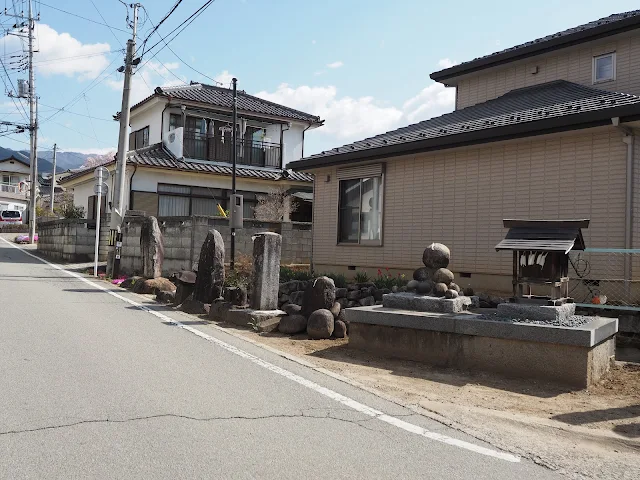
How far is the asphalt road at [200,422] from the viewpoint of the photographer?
12.1ft

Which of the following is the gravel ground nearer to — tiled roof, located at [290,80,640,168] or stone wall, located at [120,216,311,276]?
tiled roof, located at [290,80,640,168]

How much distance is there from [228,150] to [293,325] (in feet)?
62.5

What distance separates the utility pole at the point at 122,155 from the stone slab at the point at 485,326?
11931 mm

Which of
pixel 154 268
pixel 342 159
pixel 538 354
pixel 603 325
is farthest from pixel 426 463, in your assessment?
pixel 154 268

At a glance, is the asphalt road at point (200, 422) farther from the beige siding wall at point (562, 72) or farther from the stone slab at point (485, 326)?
the beige siding wall at point (562, 72)

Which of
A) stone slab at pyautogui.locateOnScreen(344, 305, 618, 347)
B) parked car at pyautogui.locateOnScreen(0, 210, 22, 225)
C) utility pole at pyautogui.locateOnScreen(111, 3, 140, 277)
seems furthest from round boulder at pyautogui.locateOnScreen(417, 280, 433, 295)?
parked car at pyautogui.locateOnScreen(0, 210, 22, 225)

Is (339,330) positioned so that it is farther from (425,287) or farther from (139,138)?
(139,138)

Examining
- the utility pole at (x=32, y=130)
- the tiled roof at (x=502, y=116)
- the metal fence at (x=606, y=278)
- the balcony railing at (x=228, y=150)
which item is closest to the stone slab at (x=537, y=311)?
the metal fence at (x=606, y=278)

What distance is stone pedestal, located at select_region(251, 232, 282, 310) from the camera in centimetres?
1011

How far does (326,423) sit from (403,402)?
110 cm

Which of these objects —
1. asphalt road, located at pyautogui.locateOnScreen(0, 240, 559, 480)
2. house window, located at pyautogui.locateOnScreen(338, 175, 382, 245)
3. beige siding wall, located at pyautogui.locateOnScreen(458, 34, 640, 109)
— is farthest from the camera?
house window, located at pyautogui.locateOnScreen(338, 175, 382, 245)

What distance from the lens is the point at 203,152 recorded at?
26.3 m

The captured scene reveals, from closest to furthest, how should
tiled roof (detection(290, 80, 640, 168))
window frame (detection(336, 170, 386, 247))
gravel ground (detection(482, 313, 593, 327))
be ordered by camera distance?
1. gravel ground (detection(482, 313, 593, 327))
2. tiled roof (detection(290, 80, 640, 168))
3. window frame (detection(336, 170, 386, 247))

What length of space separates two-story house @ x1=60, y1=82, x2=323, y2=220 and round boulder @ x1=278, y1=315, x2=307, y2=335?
15.7 metres
